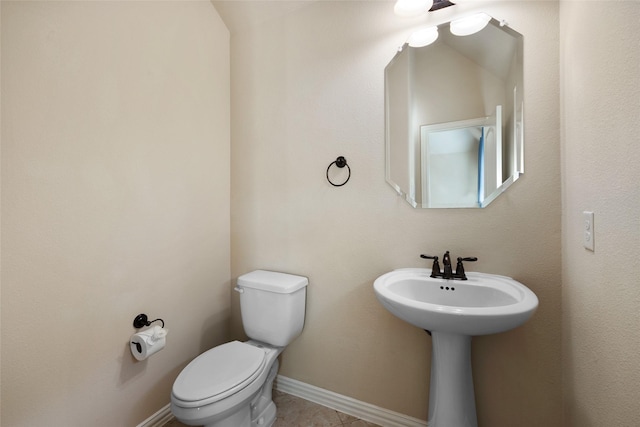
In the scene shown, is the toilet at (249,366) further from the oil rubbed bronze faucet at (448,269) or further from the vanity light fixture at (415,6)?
the vanity light fixture at (415,6)

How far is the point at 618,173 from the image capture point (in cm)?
68

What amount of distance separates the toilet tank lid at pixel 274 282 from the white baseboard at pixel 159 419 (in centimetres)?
78

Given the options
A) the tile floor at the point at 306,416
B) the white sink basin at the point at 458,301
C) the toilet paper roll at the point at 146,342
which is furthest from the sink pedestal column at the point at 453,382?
the toilet paper roll at the point at 146,342

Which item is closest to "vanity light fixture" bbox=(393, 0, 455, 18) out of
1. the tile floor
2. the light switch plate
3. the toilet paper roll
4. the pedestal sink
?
the light switch plate

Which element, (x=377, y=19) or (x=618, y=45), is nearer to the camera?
(x=618, y=45)

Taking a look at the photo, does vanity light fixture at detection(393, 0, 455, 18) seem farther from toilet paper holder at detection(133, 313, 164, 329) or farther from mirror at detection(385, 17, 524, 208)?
toilet paper holder at detection(133, 313, 164, 329)

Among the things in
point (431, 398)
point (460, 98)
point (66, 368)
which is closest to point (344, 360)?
point (431, 398)

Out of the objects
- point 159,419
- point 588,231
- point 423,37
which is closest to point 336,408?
point 159,419

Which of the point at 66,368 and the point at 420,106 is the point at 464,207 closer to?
the point at 420,106

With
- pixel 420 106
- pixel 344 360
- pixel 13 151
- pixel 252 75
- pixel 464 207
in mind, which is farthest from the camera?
pixel 252 75

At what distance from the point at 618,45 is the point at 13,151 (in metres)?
1.92

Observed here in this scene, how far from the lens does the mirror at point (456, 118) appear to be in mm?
1172

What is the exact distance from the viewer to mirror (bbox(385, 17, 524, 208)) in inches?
46.1

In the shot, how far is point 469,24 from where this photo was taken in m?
1.22
